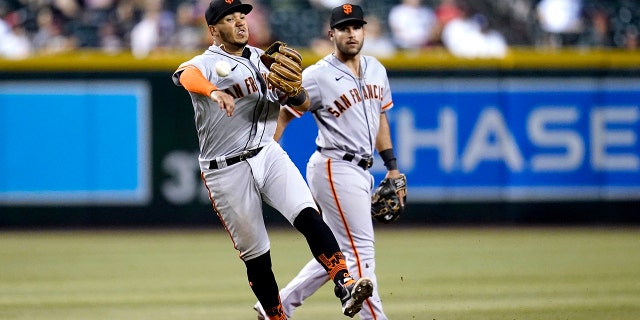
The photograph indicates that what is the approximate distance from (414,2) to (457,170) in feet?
8.27

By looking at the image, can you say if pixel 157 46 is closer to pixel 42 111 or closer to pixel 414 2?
pixel 42 111

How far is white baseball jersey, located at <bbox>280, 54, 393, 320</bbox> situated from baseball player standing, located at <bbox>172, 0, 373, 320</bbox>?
53cm

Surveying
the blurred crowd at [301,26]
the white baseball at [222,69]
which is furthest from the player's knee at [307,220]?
the blurred crowd at [301,26]

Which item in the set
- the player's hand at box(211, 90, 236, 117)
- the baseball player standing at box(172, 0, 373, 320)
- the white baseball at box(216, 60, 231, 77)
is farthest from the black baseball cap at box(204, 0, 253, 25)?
the player's hand at box(211, 90, 236, 117)

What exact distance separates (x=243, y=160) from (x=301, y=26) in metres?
8.65

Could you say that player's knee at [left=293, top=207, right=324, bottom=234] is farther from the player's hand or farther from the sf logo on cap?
the sf logo on cap

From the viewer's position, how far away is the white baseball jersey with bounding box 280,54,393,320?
6625mm

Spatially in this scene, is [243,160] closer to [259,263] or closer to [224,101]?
[259,263]

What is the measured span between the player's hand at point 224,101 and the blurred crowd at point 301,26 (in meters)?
8.51

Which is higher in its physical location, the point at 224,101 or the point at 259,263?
the point at 224,101

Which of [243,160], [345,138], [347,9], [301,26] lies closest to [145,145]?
[301,26]

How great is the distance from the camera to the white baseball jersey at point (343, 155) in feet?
21.7

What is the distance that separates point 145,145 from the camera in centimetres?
1365

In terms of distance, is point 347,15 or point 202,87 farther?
point 347,15
